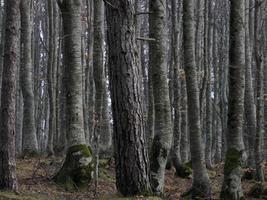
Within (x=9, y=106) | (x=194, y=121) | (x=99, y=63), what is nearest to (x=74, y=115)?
(x=9, y=106)

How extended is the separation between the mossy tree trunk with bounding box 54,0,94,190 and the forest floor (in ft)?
1.04

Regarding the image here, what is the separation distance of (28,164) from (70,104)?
10.3ft

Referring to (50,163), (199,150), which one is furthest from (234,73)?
(50,163)

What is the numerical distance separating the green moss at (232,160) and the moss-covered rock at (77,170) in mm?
3062

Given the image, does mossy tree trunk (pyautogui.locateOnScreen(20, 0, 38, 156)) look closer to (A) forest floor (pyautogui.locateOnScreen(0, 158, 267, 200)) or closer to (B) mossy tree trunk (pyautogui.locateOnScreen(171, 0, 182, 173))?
(A) forest floor (pyautogui.locateOnScreen(0, 158, 267, 200))

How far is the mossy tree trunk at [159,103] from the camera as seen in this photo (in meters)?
8.59

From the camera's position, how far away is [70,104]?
10336mm

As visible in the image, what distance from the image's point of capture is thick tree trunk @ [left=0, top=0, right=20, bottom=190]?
7789 mm

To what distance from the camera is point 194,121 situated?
10562 millimetres

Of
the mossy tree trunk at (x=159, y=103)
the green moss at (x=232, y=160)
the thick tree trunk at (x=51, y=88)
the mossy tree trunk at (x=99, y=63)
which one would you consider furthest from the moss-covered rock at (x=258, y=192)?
the thick tree trunk at (x=51, y=88)

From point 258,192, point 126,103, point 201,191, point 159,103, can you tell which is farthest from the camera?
point 258,192

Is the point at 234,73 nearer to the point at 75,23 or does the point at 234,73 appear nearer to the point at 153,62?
the point at 153,62

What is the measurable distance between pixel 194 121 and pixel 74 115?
2.86 metres

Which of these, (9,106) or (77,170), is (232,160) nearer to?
(77,170)
